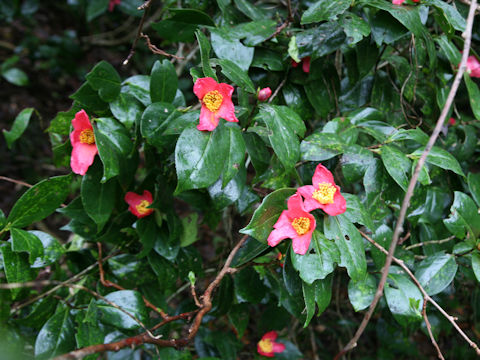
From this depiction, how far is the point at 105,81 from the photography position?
1.08 metres

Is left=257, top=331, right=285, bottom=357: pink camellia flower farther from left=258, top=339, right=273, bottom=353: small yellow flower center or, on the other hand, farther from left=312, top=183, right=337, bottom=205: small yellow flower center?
left=312, top=183, right=337, bottom=205: small yellow flower center

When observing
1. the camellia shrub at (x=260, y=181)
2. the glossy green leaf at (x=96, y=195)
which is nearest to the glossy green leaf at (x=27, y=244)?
the camellia shrub at (x=260, y=181)

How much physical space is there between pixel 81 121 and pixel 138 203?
27 centimetres

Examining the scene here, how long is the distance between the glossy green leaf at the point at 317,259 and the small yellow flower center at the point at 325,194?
0.07 metres

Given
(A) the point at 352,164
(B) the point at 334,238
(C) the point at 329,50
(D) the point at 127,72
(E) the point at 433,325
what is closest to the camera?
(B) the point at 334,238

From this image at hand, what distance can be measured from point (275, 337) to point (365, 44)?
3.13 ft

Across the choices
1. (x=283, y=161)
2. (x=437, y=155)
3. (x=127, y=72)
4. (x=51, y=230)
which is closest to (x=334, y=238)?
(x=283, y=161)

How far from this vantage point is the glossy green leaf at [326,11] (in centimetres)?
99

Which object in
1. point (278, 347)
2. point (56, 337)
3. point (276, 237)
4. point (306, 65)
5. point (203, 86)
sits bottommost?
point (278, 347)

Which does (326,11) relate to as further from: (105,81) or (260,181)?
(105,81)

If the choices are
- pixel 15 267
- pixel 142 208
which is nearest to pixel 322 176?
pixel 142 208

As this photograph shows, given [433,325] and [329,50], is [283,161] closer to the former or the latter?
[329,50]

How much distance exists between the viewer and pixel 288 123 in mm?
945

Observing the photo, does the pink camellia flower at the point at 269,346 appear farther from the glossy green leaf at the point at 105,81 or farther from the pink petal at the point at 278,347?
the glossy green leaf at the point at 105,81
